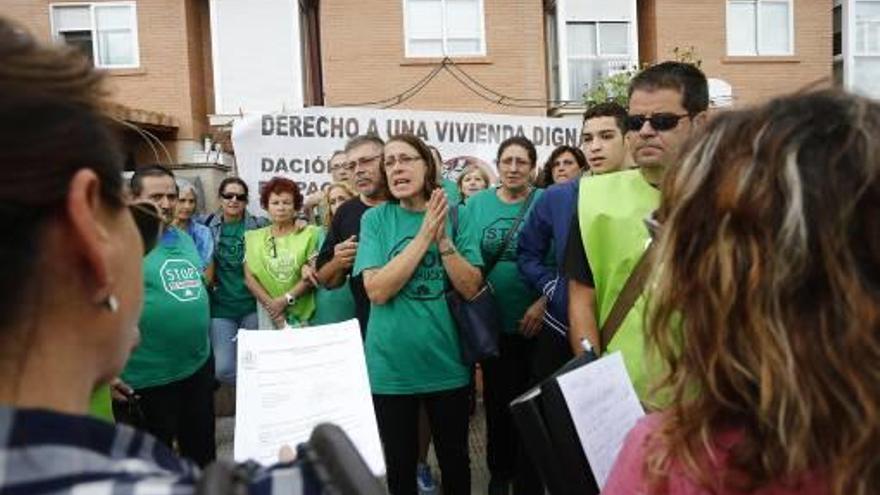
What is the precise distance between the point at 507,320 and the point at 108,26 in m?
12.9

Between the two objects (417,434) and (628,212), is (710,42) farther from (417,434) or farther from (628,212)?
(628,212)

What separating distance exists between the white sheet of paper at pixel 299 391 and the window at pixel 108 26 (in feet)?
44.4

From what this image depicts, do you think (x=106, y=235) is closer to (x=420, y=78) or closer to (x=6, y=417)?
(x=6, y=417)

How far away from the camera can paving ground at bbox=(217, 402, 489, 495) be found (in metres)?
4.59

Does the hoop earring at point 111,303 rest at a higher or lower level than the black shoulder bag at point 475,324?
higher

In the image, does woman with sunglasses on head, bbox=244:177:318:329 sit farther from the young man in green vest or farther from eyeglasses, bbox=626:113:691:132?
eyeglasses, bbox=626:113:691:132

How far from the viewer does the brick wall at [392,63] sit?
47.2 feet

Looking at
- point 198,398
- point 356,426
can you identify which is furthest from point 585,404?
point 198,398

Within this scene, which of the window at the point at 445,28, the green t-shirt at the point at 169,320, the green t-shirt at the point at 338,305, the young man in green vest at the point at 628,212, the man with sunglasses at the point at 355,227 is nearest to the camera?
the young man in green vest at the point at 628,212

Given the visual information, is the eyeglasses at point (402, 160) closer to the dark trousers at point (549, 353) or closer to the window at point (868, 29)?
the dark trousers at point (549, 353)

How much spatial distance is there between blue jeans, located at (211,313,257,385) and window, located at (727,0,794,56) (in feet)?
42.8

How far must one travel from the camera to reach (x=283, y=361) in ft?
7.22

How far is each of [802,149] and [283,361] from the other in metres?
1.59

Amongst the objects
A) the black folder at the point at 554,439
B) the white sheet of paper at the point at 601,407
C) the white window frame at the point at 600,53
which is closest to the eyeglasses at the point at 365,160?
the white sheet of paper at the point at 601,407
